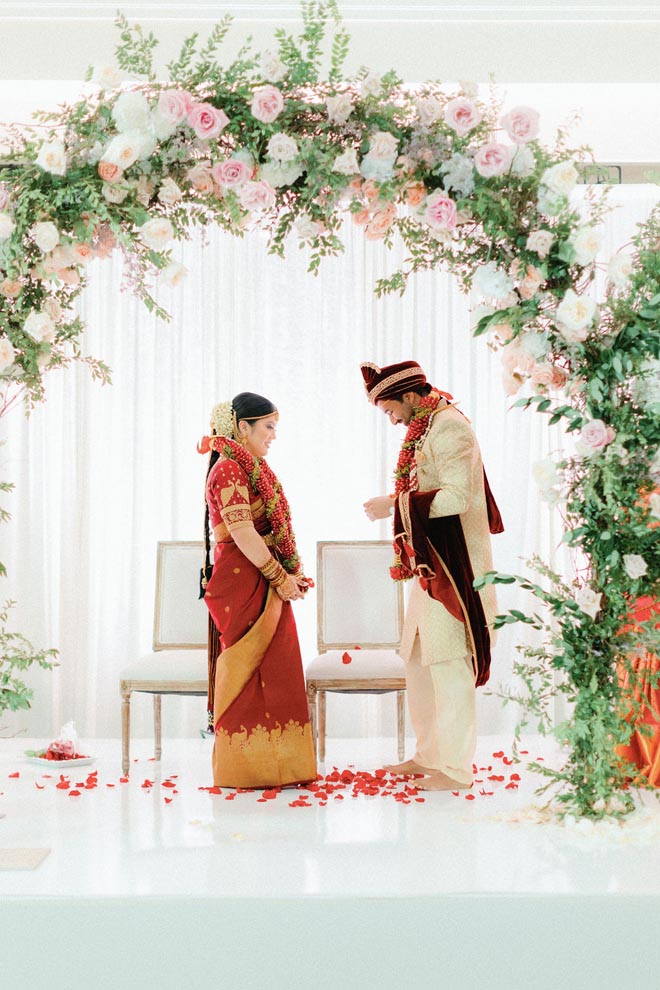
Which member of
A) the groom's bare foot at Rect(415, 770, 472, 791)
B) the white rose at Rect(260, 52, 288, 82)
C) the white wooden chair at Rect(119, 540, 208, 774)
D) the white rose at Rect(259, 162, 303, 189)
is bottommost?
the groom's bare foot at Rect(415, 770, 472, 791)

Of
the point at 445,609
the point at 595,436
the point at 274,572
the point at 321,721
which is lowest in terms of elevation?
the point at 321,721

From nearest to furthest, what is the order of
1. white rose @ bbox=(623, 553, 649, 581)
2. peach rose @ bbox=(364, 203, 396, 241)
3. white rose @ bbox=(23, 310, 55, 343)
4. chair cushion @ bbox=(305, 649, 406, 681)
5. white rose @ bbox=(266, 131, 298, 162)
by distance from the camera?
white rose @ bbox=(623, 553, 649, 581) < white rose @ bbox=(266, 131, 298, 162) < white rose @ bbox=(23, 310, 55, 343) < peach rose @ bbox=(364, 203, 396, 241) < chair cushion @ bbox=(305, 649, 406, 681)

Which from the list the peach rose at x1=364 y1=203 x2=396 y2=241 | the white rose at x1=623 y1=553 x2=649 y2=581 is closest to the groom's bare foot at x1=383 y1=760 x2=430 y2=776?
the white rose at x1=623 y1=553 x2=649 y2=581

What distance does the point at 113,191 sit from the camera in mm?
3482

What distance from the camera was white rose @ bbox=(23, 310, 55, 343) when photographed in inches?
141

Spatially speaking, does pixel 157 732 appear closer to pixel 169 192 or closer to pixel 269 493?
pixel 269 493

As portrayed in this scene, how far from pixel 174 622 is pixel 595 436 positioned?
250 centimetres

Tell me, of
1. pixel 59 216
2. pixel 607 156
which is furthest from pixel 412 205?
pixel 607 156

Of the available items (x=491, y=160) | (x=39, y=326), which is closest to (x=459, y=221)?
(x=491, y=160)

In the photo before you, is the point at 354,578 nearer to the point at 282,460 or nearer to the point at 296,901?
the point at 282,460

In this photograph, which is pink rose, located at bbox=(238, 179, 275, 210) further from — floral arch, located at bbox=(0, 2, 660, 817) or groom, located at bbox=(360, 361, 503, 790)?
groom, located at bbox=(360, 361, 503, 790)

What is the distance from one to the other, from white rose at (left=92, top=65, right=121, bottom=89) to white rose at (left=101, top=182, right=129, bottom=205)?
0.32m

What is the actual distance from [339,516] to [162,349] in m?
1.42

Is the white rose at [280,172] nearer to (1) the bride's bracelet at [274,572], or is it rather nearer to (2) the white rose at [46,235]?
(2) the white rose at [46,235]
